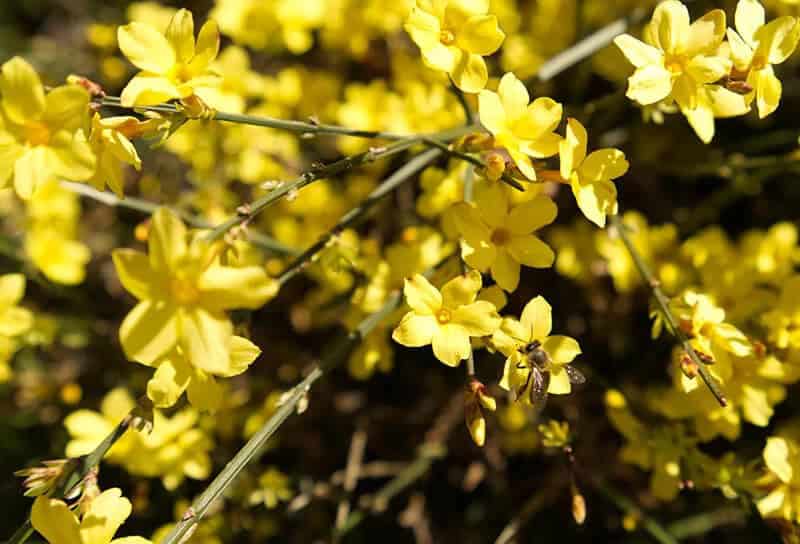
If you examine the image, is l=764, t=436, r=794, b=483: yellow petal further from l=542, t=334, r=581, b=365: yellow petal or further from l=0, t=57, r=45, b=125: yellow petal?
l=0, t=57, r=45, b=125: yellow petal

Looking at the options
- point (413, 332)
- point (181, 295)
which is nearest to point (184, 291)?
point (181, 295)

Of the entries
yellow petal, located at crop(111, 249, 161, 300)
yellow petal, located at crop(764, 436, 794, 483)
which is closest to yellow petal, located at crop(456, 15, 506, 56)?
yellow petal, located at crop(111, 249, 161, 300)

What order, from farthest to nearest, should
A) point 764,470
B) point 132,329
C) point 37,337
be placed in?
1. point 37,337
2. point 764,470
3. point 132,329

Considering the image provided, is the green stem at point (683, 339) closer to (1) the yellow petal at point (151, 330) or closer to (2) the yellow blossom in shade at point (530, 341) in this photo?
(2) the yellow blossom in shade at point (530, 341)

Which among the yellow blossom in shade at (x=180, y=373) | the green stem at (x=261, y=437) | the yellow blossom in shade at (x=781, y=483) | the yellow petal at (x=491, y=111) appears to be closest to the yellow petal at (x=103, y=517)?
the green stem at (x=261, y=437)

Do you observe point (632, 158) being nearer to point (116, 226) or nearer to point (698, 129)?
point (698, 129)

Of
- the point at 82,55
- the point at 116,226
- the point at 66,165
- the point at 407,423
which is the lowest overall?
the point at 407,423

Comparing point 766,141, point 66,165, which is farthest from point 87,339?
point 766,141
